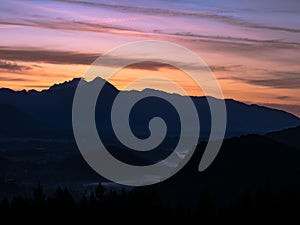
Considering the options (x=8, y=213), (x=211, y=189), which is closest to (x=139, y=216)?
(x=8, y=213)

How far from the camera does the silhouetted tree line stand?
87125 mm

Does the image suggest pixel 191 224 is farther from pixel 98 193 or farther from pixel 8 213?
pixel 8 213

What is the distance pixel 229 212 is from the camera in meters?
90.8

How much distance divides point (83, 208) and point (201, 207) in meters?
17.0

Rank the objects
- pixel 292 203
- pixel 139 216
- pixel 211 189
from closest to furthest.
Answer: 1. pixel 292 203
2. pixel 139 216
3. pixel 211 189

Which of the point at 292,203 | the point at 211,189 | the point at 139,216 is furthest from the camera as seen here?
the point at 211,189

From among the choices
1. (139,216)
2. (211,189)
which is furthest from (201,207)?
(211,189)

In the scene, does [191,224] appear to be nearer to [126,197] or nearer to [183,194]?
[126,197]

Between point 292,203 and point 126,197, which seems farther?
point 126,197

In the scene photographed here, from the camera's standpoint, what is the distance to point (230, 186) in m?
199

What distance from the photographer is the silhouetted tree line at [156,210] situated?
3430 inches

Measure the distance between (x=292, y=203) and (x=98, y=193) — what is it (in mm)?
28780

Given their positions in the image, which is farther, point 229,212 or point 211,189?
point 211,189

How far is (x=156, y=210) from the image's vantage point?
310 ft
